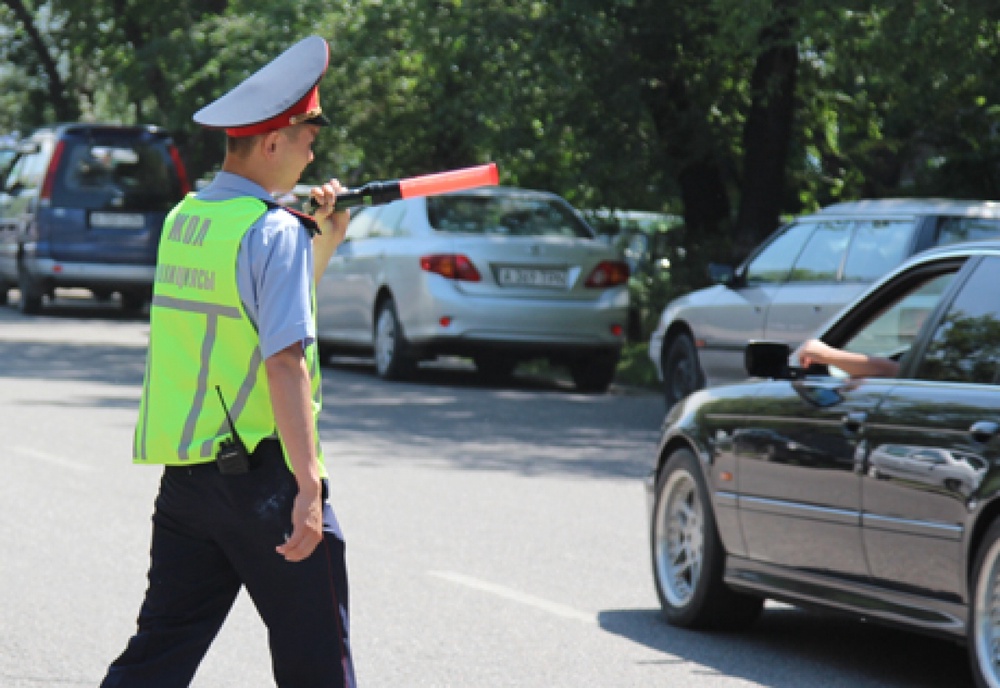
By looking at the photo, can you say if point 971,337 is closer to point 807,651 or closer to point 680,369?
point 807,651

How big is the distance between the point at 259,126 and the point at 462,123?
17.2 meters

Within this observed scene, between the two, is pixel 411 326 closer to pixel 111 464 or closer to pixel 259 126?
pixel 111 464

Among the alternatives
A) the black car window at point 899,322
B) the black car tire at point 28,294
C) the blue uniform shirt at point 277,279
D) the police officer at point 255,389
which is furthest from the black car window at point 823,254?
the black car tire at point 28,294

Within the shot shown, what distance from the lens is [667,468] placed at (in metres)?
8.06

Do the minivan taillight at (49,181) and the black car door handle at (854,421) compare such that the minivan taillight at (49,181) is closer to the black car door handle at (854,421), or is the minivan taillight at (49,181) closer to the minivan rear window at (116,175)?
the minivan rear window at (116,175)

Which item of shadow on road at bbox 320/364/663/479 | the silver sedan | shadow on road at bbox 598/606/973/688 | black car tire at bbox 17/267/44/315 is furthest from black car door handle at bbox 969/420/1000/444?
black car tire at bbox 17/267/44/315

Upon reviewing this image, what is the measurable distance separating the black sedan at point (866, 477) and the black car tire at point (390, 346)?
1053 cm

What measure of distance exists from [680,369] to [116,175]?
12.2 meters

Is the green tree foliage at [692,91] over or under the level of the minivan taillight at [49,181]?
over

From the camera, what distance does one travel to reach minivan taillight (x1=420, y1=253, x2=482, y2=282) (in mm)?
17750

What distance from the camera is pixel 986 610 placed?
603 cm

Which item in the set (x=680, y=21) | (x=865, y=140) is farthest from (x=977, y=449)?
(x=865, y=140)

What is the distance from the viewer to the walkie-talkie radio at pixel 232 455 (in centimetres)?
426

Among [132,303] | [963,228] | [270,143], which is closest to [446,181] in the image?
[270,143]
